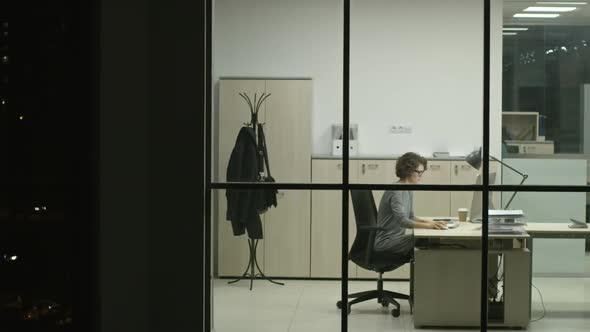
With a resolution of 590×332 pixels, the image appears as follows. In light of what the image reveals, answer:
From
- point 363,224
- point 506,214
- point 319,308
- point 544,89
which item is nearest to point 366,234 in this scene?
A: point 363,224

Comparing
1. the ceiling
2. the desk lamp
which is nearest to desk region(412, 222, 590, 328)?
the desk lamp

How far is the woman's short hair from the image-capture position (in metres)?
3.01

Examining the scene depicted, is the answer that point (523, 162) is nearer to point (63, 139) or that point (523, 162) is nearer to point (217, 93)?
point (217, 93)

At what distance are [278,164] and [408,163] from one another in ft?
1.88

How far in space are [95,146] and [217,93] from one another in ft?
1.92

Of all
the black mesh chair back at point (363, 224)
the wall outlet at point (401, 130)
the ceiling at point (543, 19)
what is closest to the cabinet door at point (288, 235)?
the black mesh chair back at point (363, 224)

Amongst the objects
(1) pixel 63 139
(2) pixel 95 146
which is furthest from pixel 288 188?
(1) pixel 63 139

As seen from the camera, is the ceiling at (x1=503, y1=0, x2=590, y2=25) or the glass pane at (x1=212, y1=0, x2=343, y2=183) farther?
the glass pane at (x1=212, y1=0, x2=343, y2=183)

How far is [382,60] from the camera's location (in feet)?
9.95

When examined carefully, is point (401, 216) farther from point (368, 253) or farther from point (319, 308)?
point (319, 308)

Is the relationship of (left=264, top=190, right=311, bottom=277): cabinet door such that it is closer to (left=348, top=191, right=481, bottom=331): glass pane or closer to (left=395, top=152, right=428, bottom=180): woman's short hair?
(left=348, top=191, right=481, bottom=331): glass pane

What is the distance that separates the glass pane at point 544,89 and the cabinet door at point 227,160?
1.09 meters

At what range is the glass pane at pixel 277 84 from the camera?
3.05 m

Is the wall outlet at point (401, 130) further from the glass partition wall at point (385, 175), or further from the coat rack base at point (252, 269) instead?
the coat rack base at point (252, 269)
